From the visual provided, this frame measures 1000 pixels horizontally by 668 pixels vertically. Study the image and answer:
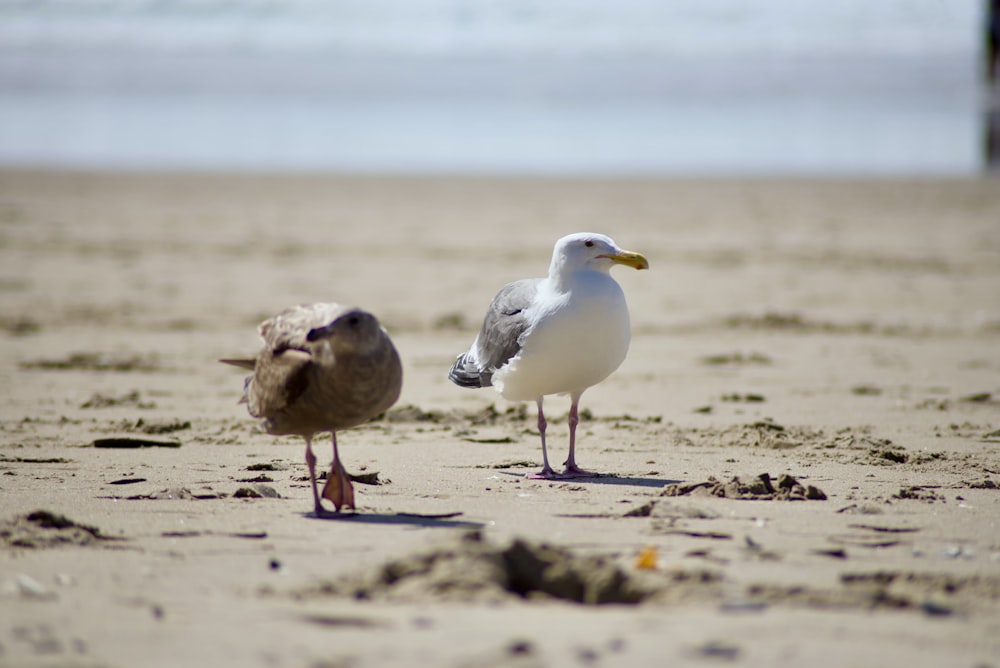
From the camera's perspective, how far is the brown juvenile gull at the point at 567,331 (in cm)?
581

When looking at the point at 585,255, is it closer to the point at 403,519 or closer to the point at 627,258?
the point at 627,258

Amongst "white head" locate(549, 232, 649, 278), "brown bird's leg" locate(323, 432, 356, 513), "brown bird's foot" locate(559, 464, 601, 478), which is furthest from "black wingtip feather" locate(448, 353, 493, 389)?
"brown bird's leg" locate(323, 432, 356, 513)

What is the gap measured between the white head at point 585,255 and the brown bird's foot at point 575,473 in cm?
97

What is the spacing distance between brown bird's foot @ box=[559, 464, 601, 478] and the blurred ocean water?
16630 millimetres

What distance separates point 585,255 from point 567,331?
43cm

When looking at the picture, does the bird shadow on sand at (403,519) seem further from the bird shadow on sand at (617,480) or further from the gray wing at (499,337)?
the gray wing at (499,337)

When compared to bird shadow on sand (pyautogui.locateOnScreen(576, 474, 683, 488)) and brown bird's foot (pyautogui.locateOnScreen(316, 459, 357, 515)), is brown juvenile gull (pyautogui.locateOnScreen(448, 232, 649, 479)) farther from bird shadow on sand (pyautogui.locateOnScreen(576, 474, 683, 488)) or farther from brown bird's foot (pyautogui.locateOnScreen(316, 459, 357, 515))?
brown bird's foot (pyautogui.locateOnScreen(316, 459, 357, 515))

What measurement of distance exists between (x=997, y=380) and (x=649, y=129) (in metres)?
22.2

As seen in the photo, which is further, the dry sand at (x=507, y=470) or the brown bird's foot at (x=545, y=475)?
the brown bird's foot at (x=545, y=475)

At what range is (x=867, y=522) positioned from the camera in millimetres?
4582

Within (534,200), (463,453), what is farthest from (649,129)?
(463,453)

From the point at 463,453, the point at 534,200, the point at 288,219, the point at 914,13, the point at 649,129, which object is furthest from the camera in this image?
the point at 914,13

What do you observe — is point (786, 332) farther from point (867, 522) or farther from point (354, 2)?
point (354, 2)

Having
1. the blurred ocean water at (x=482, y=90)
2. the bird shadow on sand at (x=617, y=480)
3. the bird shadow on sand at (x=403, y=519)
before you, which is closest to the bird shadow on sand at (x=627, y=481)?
the bird shadow on sand at (x=617, y=480)
